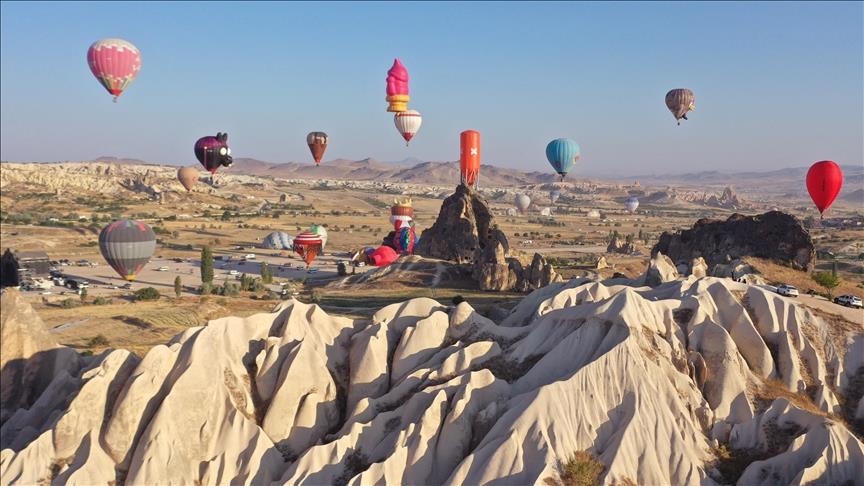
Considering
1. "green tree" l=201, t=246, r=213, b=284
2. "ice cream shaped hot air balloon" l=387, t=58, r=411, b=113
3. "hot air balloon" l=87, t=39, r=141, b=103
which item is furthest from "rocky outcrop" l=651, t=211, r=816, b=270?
"hot air balloon" l=87, t=39, r=141, b=103

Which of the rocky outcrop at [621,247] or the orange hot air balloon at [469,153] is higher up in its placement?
the orange hot air balloon at [469,153]

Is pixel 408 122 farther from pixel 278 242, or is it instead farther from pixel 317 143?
pixel 278 242

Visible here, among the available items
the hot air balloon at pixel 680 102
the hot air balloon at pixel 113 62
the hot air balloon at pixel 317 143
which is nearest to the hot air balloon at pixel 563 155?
the hot air balloon at pixel 680 102

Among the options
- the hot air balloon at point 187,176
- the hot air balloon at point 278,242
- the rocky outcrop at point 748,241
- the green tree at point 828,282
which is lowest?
the hot air balloon at point 278,242

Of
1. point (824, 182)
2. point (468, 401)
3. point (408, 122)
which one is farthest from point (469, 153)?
point (468, 401)

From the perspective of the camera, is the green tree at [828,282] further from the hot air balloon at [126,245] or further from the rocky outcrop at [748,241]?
the hot air balloon at [126,245]

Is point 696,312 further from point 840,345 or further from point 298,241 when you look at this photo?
point 298,241

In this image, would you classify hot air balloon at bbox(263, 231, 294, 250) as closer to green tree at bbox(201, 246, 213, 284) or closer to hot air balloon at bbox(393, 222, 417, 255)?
hot air balloon at bbox(393, 222, 417, 255)

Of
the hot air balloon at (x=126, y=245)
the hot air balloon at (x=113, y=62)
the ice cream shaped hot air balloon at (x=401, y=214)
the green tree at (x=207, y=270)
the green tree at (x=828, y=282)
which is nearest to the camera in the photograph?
the green tree at (x=828, y=282)
